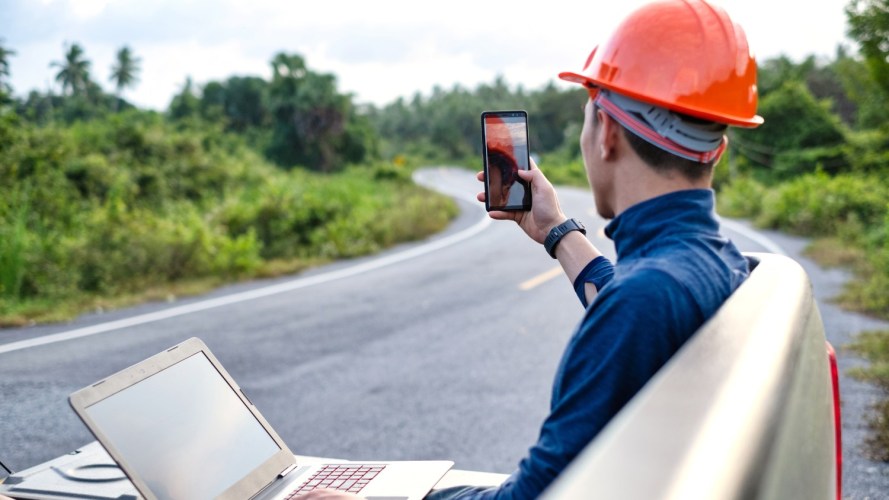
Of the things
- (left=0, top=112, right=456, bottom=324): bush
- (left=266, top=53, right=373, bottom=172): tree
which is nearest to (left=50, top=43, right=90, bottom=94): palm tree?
(left=266, top=53, right=373, bottom=172): tree

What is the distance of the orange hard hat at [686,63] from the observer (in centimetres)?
158

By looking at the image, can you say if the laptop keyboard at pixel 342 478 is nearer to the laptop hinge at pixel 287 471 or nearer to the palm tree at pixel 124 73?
the laptop hinge at pixel 287 471

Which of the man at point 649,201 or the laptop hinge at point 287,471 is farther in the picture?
the laptop hinge at point 287,471

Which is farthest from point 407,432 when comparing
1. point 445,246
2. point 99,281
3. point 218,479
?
point 445,246

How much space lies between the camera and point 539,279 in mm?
10742

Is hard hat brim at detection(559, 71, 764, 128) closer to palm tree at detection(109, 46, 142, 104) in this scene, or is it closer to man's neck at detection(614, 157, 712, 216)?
man's neck at detection(614, 157, 712, 216)

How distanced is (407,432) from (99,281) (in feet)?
19.9

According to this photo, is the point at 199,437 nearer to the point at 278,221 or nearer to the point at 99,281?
the point at 99,281

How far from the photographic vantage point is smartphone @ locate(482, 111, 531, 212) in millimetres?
2209

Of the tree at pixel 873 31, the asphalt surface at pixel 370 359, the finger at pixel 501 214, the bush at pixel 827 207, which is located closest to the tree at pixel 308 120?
the bush at pixel 827 207

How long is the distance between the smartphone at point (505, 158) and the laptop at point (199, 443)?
76cm

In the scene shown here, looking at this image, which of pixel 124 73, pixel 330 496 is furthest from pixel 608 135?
pixel 124 73

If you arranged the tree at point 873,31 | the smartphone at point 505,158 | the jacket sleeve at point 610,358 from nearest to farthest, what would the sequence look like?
1. the jacket sleeve at point 610,358
2. the smartphone at point 505,158
3. the tree at point 873,31

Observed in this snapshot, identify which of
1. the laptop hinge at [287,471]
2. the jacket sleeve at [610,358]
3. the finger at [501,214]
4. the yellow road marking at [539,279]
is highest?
the finger at [501,214]
